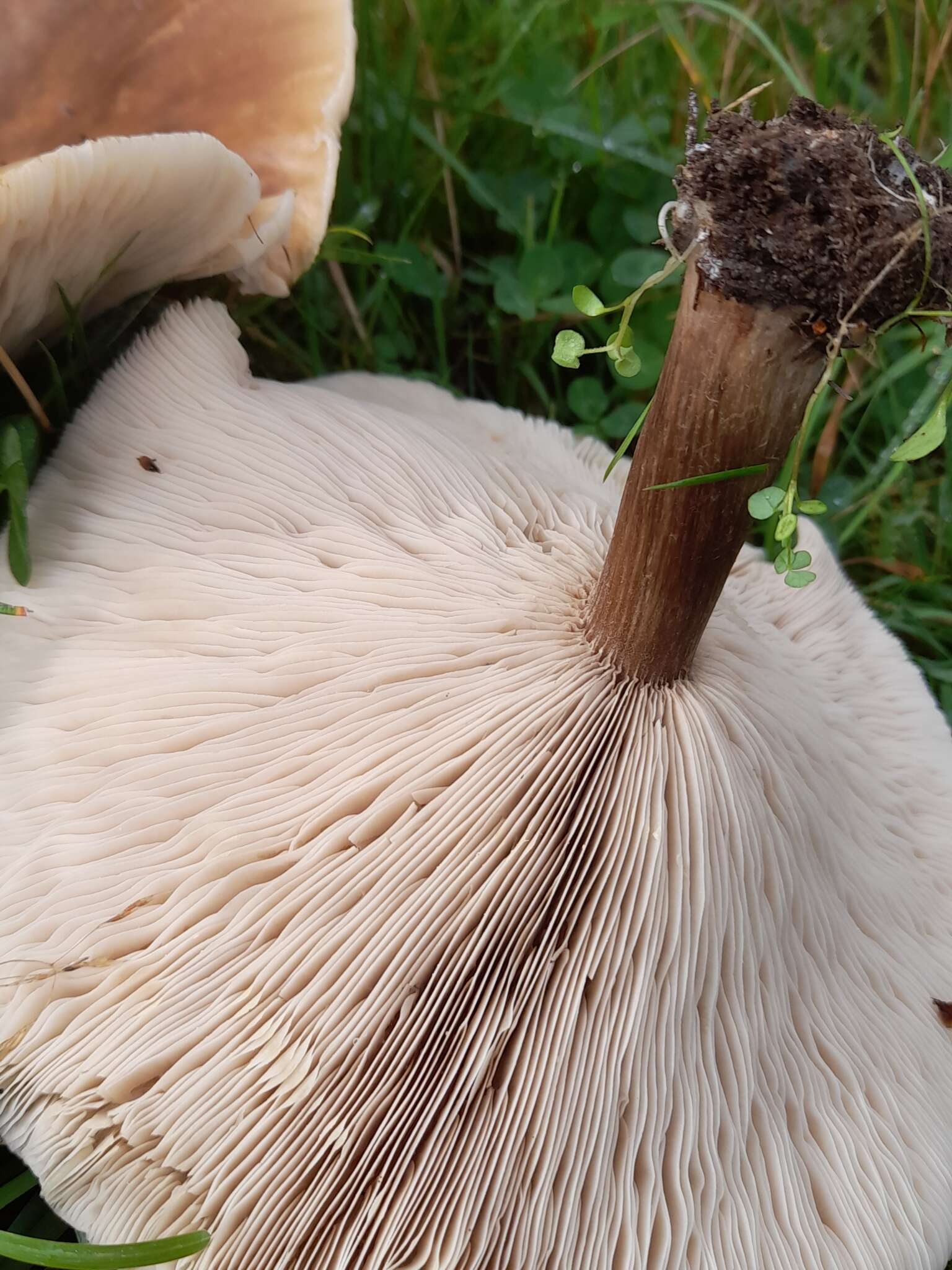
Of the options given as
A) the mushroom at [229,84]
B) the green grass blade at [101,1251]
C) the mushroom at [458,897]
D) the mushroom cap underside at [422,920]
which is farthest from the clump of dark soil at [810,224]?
the green grass blade at [101,1251]

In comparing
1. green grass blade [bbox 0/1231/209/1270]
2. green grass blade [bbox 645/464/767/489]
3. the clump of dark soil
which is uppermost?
the clump of dark soil

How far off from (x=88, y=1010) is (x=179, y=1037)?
0.11 m

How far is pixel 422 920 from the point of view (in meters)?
0.98

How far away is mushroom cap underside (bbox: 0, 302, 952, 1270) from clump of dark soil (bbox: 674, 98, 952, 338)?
44 cm

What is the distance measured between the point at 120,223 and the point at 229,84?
398 mm

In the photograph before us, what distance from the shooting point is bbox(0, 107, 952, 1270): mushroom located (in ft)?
3.13

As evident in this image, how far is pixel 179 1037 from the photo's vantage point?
0.98m

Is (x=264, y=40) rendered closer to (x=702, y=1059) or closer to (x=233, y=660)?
(x=233, y=660)

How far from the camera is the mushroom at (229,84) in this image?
140cm

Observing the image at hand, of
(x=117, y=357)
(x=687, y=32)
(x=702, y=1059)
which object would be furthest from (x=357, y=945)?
(x=687, y=32)

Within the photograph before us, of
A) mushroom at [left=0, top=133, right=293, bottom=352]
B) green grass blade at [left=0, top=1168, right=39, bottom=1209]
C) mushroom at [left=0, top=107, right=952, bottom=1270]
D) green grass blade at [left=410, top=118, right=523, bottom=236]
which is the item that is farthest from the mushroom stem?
green grass blade at [left=410, top=118, right=523, bottom=236]

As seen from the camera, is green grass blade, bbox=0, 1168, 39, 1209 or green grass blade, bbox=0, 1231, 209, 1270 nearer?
green grass blade, bbox=0, 1231, 209, 1270

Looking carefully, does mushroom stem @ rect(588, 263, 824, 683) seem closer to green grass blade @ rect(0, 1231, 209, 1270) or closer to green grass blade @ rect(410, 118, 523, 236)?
green grass blade @ rect(0, 1231, 209, 1270)

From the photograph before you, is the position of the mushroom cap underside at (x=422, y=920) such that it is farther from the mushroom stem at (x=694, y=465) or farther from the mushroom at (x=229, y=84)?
the mushroom at (x=229, y=84)
